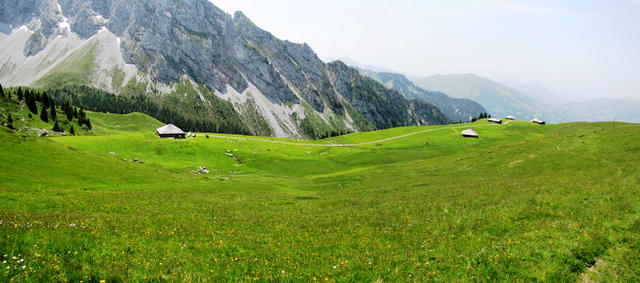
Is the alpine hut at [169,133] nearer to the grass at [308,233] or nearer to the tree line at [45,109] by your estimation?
the tree line at [45,109]

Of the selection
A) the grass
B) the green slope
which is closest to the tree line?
the green slope

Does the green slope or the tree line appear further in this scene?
the green slope

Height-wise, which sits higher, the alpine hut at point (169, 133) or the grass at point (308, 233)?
the alpine hut at point (169, 133)

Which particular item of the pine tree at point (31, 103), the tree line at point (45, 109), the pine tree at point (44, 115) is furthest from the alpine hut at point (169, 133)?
the pine tree at point (31, 103)

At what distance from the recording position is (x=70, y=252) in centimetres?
902

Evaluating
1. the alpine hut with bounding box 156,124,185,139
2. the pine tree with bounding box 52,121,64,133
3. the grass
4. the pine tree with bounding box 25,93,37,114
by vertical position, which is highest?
the pine tree with bounding box 25,93,37,114

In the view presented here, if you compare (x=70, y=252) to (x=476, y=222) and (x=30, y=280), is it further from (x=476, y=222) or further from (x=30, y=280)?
(x=476, y=222)

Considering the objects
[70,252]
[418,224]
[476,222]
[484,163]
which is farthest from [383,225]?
[484,163]

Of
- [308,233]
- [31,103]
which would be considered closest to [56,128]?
[31,103]

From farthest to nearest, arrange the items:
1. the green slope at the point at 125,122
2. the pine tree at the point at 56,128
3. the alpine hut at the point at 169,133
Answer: the green slope at the point at 125,122 → the pine tree at the point at 56,128 → the alpine hut at the point at 169,133

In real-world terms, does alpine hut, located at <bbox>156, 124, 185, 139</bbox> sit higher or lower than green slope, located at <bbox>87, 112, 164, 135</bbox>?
lower

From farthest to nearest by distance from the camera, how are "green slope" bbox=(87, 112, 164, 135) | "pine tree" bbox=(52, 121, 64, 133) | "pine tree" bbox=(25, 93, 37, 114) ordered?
"green slope" bbox=(87, 112, 164, 135) → "pine tree" bbox=(25, 93, 37, 114) → "pine tree" bbox=(52, 121, 64, 133)

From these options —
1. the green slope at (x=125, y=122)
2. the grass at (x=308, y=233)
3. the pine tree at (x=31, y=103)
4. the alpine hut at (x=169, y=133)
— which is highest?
the pine tree at (x=31, y=103)

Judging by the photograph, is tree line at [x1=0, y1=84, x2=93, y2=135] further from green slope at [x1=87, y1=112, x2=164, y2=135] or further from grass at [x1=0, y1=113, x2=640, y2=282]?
grass at [x1=0, y1=113, x2=640, y2=282]
